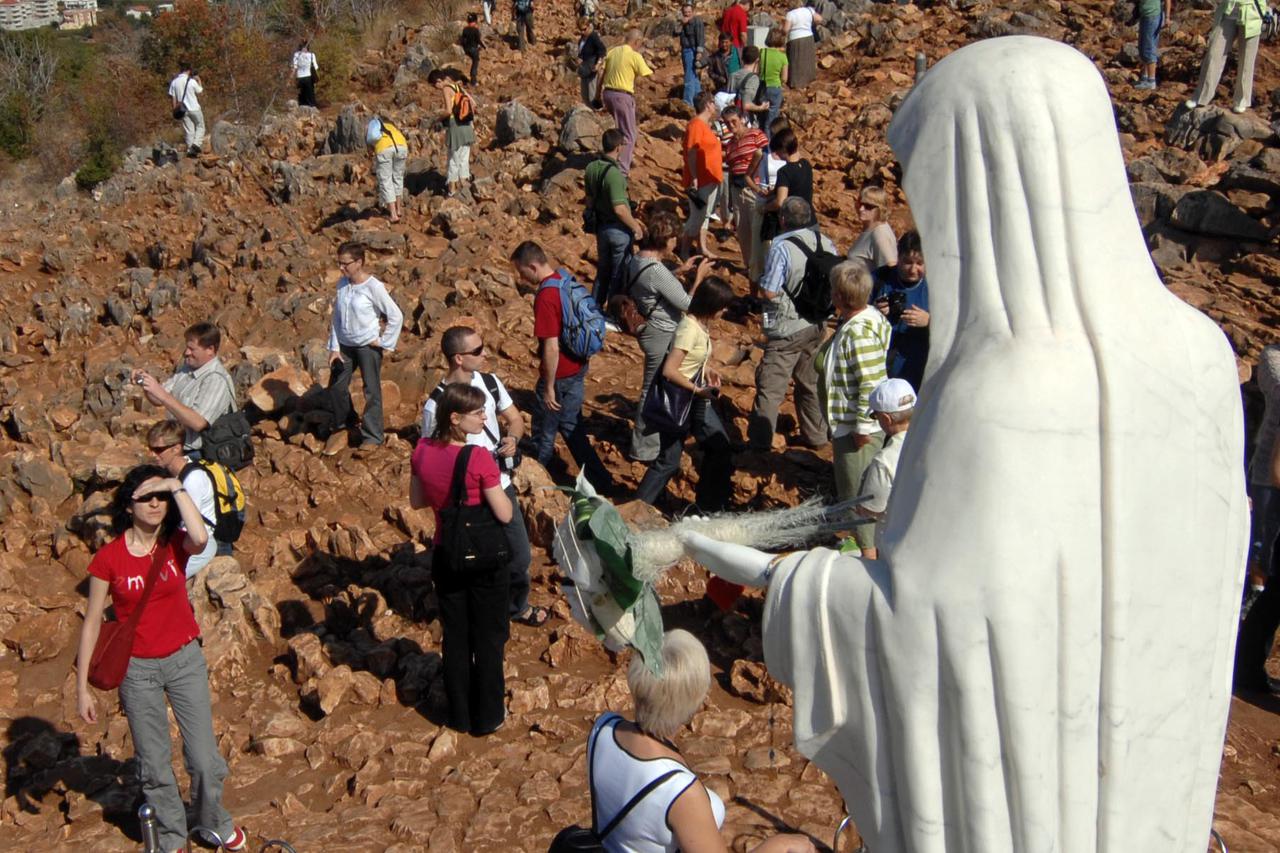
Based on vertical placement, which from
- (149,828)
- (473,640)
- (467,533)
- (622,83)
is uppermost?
(622,83)

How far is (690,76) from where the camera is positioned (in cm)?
1677

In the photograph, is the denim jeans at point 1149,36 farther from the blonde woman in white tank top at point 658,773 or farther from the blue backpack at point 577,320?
the blonde woman in white tank top at point 658,773

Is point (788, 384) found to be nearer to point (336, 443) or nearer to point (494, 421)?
point (494, 421)

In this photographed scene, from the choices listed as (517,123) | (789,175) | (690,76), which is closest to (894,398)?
(789,175)

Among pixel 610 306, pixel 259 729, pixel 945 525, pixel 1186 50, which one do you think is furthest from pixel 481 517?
pixel 1186 50

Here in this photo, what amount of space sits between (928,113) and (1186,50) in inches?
645

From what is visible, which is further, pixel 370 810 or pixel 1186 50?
pixel 1186 50

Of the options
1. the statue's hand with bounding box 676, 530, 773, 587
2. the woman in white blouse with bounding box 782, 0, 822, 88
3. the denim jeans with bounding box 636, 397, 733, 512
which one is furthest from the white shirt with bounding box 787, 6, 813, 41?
the statue's hand with bounding box 676, 530, 773, 587

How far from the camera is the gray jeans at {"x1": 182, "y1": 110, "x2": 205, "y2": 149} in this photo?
1867cm

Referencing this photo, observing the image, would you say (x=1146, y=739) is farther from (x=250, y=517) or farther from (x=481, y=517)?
(x=250, y=517)

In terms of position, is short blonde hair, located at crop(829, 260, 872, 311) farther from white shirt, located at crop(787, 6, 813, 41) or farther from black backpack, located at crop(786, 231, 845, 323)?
white shirt, located at crop(787, 6, 813, 41)

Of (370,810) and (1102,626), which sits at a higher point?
(1102,626)

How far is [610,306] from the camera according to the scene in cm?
966

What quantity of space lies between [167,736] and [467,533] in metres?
1.61
